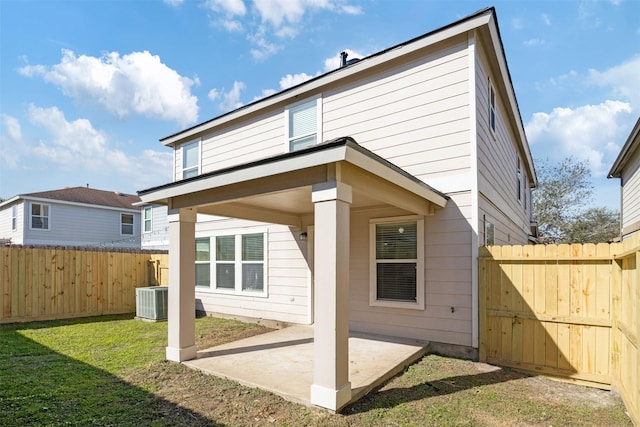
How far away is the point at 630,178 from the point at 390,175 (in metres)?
12.4

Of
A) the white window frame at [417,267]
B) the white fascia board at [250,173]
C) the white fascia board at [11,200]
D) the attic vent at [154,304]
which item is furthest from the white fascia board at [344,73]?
the white fascia board at [11,200]

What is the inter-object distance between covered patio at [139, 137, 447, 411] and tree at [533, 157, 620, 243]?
77.4ft

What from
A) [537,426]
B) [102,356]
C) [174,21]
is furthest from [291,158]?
[174,21]

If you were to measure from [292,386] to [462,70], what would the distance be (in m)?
5.34

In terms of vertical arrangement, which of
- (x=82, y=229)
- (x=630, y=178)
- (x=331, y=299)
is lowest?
(x=331, y=299)

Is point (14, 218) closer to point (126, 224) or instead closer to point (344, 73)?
point (126, 224)

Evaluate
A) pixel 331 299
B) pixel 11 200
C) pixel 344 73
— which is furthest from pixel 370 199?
pixel 11 200

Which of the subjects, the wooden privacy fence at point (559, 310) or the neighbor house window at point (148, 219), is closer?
the wooden privacy fence at point (559, 310)

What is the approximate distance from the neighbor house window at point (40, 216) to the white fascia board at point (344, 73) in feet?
45.6

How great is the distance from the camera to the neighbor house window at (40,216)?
18.2 m

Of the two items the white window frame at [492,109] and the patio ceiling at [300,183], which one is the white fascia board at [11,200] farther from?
the white window frame at [492,109]

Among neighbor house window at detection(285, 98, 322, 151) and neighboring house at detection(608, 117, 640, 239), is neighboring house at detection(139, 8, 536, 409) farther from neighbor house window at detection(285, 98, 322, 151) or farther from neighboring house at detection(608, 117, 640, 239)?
neighboring house at detection(608, 117, 640, 239)

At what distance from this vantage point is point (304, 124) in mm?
7602

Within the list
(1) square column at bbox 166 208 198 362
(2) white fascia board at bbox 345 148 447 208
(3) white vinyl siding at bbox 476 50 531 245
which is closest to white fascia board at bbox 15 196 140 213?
(1) square column at bbox 166 208 198 362
